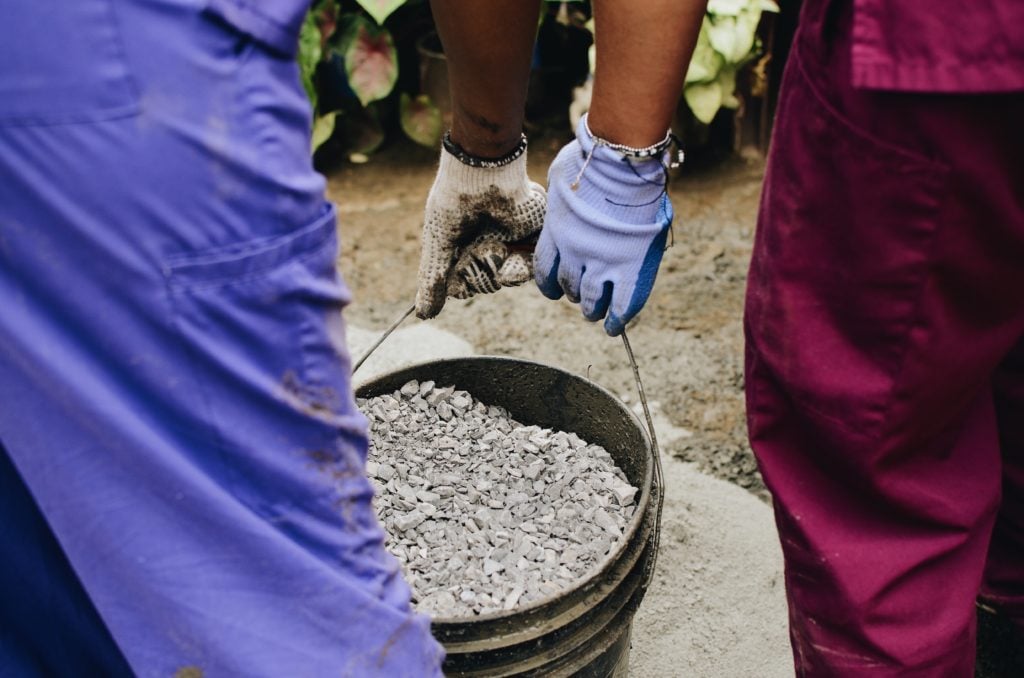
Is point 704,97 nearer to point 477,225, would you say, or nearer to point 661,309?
point 661,309

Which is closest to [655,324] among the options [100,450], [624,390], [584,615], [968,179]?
[624,390]

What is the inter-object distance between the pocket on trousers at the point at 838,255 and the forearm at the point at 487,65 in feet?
1.95

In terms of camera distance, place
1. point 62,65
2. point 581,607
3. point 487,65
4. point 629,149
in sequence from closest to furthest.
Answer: point 62,65 < point 581,607 < point 629,149 < point 487,65

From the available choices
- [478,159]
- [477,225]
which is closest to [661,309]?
[477,225]

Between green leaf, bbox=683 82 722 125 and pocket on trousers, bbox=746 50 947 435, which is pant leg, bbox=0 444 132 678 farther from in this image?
green leaf, bbox=683 82 722 125

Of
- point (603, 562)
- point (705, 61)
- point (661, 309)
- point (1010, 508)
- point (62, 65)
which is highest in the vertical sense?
point (62, 65)

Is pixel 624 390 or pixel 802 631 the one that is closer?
pixel 802 631

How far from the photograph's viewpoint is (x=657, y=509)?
5.60 feet

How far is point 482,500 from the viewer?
197 cm

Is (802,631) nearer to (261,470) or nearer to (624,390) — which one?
(261,470)

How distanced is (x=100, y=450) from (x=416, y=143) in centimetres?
393

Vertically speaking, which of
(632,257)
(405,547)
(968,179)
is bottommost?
(405,547)

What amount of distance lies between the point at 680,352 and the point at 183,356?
7.77 feet

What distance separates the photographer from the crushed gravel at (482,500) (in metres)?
1.77
